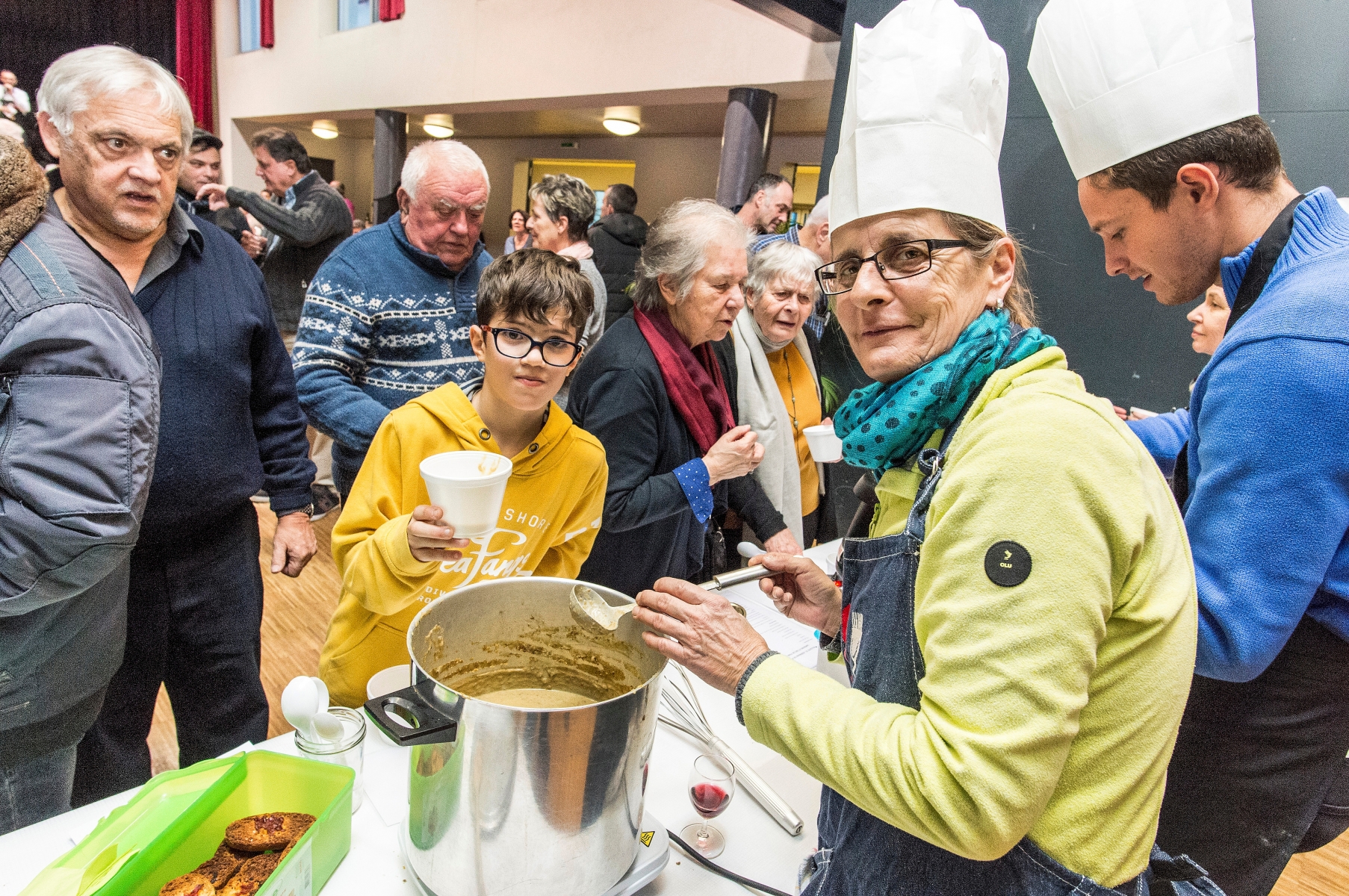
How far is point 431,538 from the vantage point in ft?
3.63

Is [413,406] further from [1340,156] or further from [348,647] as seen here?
[1340,156]

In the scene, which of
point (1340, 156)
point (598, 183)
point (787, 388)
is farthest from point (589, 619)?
point (598, 183)

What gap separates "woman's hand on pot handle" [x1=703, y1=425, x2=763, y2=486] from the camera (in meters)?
1.90

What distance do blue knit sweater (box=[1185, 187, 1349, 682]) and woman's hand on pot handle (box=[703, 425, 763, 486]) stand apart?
1056mm

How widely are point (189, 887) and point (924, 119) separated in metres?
1.23

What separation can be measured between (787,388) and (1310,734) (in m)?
1.74

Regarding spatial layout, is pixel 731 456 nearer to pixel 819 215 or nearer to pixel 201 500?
pixel 201 500

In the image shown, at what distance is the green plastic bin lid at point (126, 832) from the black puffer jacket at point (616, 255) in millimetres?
3326

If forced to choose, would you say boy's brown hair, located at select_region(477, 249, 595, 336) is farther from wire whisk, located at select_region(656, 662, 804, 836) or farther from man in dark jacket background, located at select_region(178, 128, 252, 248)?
man in dark jacket background, located at select_region(178, 128, 252, 248)

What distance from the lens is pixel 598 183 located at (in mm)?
9172

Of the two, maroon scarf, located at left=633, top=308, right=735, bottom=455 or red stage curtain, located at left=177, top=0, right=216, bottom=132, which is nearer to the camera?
maroon scarf, located at left=633, top=308, right=735, bottom=455

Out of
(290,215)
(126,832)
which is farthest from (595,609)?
(290,215)

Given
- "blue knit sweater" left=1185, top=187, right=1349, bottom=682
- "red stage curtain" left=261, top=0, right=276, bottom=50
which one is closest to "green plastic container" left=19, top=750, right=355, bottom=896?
"blue knit sweater" left=1185, top=187, right=1349, bottom=682

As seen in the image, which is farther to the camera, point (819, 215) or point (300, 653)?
point (819, 215)
